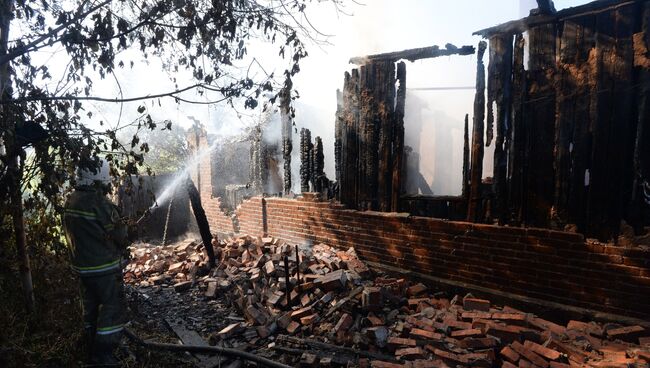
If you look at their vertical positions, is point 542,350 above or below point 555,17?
below

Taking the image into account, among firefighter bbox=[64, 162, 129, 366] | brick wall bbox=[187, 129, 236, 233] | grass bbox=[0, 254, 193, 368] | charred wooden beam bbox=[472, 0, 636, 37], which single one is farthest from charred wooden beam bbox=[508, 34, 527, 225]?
brick wall bbox=[187, 129, 236, 233]

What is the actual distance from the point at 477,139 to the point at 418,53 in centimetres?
162

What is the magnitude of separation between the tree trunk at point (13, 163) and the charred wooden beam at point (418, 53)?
449 centimetres

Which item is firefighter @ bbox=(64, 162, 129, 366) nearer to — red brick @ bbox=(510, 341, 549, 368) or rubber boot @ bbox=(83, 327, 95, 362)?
rubber boot @ bbox=(83, 327, 95, 362)

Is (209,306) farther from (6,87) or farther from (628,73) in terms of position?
(628,73)

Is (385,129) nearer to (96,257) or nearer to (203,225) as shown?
(96,257)

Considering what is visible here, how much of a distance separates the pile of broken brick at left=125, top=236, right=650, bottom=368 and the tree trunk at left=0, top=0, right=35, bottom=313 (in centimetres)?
217

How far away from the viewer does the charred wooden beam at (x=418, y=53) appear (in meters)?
5.13

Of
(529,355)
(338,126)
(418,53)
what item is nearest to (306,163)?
(338,126)

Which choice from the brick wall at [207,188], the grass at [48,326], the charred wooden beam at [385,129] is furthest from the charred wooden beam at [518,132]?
the brick wall at [207,188]

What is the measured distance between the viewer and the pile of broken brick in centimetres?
361

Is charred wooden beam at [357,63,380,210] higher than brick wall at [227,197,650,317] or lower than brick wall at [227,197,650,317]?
higher

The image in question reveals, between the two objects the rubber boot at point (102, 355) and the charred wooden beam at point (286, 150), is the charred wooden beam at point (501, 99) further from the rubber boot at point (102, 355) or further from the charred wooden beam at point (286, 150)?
the charred wooden beam at point (286, 150)

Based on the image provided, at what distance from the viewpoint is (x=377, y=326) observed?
14.5 feet
